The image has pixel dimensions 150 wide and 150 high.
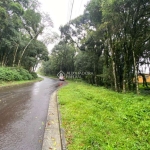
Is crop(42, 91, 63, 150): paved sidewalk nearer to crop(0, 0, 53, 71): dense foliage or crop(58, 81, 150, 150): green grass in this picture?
crop(58, 81, 150, 150): green grass

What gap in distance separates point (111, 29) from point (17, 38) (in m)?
13.8

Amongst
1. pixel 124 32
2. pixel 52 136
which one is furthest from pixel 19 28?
pixel 52 136

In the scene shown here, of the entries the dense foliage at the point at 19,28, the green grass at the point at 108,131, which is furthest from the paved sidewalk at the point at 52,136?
the dense foliage at the point at 19,28

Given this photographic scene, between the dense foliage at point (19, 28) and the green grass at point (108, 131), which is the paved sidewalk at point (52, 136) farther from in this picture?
the dense foliage at point (19, 28)

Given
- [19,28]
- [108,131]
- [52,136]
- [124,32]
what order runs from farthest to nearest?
[19,28]
[124,32]
[108,131]
[52,136]

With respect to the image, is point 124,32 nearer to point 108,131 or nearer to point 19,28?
point 108,131

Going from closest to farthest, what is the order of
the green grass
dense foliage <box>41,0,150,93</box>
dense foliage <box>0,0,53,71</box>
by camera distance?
the green grass → dense foliage <box>41,0,150,93</box> → dense foliage <box>0,0,53,71</box>

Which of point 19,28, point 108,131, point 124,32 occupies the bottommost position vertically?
point 108,131

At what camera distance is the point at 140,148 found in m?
3.44

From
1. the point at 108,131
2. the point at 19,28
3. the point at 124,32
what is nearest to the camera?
the point at 108,131

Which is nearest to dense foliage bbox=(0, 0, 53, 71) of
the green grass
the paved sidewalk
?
the paved sidewalk

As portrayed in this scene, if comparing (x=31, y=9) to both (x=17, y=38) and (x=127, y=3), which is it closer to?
(x=17, y=38)

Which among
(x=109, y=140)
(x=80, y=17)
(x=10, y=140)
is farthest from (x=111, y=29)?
(x=10, y=140)

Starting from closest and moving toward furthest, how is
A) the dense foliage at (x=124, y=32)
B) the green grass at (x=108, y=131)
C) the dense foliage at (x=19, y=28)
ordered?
1. the green grass at (x=108, y=131)
2. the dense foliage at (x=124, y=32)
3. the dense foliage at (x=19, y=28)
